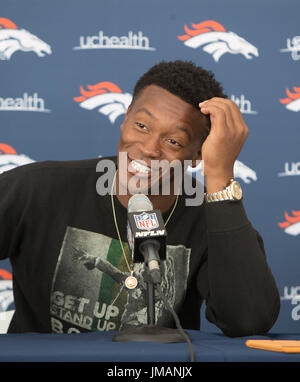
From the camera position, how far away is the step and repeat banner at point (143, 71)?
102 inches

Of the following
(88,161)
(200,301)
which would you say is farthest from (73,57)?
(200,301)

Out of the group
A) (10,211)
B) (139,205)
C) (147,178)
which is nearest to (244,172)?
(147,178)

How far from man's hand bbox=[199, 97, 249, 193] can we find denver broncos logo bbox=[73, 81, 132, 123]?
3.57 feet

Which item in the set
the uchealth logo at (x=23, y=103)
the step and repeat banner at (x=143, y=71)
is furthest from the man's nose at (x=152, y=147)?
the uchealth logo at (x=23, y=103)

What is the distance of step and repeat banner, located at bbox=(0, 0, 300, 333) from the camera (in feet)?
8.50

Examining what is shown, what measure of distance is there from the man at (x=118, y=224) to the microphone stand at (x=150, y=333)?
15.0 inches

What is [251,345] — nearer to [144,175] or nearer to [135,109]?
[144,175]

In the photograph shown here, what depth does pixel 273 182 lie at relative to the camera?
2.62 metres

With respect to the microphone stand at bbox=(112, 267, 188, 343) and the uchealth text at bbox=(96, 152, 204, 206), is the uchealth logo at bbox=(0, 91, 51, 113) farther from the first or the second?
the microphone stand at bbox=(112, 267, 188, 343)

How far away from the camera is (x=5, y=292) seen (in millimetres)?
2533

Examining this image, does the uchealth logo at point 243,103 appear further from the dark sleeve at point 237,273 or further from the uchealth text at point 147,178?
the dark sleeve at point 237,273

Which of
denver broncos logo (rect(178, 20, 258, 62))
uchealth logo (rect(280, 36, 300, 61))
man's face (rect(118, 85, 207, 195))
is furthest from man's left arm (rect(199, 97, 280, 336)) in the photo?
uchealth logo (rect(280, 36, 300, 61))

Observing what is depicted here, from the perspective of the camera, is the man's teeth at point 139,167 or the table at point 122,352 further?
the man's teeth at point 139,167
